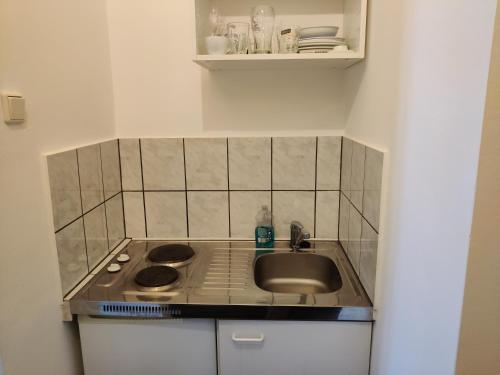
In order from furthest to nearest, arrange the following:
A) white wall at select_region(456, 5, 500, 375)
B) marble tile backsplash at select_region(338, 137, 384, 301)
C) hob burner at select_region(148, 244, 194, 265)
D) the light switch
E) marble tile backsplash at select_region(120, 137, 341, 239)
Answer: marble tile backsplash at select_region(120, 137, 341, 239), hob burner at select_region(148, 244, 194, 265), marble tile backsplash at select_region(338, 137, 384, 301), the light switch, white wall at select_region(456, 5, 500, 375)

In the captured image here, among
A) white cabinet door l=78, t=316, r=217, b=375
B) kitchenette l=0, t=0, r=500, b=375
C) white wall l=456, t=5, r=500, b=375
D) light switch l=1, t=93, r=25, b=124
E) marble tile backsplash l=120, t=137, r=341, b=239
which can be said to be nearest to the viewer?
white wall l=456, t=5, r=500, b=375

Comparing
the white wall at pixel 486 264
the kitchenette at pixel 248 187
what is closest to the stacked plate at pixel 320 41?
the kitchenette at pixel 248 187

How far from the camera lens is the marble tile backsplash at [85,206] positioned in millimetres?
1139

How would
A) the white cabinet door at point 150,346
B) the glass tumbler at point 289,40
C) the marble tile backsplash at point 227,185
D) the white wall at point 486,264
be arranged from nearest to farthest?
the white wall at point 486,264 < the white cabinet door at point 150,346 < the glass tumbler at point 289,40 < the marble tile backsplash at point 227,185

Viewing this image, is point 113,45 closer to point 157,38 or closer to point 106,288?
point 157,38

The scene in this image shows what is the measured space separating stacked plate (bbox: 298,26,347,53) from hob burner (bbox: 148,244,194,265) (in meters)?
0.93

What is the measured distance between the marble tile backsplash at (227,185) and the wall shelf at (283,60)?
12.0 inches

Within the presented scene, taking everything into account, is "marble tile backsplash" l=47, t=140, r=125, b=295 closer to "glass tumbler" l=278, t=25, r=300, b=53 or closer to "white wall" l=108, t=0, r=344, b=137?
"white wall" l=108, t=0, r=344, b=137

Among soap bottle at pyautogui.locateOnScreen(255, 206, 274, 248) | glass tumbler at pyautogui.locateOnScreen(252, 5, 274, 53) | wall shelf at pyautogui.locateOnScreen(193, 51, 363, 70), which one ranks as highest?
glass tumbler at pyautogui.locateOnScreen(252, 5, 274, 53)

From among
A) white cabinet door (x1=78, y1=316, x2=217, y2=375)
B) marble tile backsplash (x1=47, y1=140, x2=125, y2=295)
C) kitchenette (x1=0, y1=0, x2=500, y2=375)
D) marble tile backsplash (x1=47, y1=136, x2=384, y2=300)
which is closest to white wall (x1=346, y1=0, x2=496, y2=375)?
kitchenette (x1=0, y1=0, x2=500, y2=375)

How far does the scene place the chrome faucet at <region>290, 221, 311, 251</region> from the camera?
61.3 inches

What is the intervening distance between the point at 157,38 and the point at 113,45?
19 cm

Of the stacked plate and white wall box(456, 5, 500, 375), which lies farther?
the stacked plate

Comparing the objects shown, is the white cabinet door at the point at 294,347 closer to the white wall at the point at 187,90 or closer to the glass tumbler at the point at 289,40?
the white wall at the point at 187,90
